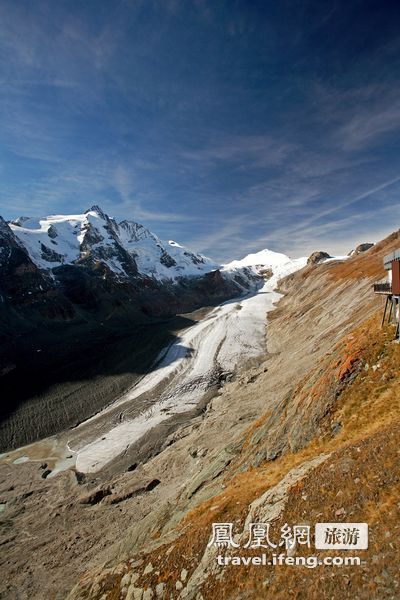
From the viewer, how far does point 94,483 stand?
36.8 meters

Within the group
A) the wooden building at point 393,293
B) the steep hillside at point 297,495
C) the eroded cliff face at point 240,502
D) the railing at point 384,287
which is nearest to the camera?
the steep hillside at point 297,495

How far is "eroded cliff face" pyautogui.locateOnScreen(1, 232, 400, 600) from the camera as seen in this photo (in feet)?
35.6

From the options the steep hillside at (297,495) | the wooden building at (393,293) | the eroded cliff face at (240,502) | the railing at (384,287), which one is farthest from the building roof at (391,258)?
the steep hillside at (297,495)

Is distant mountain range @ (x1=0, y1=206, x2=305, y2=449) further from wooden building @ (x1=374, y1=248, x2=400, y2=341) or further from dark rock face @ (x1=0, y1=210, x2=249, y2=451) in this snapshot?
wooden building @ (x1=374, y1=248, x2=400, y2=341)

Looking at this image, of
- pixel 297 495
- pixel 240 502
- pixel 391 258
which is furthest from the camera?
pixel 391 258

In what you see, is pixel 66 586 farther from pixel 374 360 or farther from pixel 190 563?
pixel 374 360

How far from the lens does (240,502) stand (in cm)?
1539

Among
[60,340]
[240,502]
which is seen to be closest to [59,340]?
[60,340]

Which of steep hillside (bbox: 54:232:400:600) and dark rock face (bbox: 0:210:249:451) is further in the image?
dark rock face (bbox: 0:210:249:451)

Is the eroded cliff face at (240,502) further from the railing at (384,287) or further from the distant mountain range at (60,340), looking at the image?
the distant mountain range at (60,340)

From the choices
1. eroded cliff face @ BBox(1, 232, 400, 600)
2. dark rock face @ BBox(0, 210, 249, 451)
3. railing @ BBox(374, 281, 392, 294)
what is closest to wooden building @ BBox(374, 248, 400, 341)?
railing @ BBox(374, 281, 392, 294)

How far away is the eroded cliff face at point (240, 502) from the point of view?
1085 centimetres

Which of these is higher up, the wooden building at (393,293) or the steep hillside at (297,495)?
the wooden building at (393,293)

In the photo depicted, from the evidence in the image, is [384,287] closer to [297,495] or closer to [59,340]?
[297,495]
